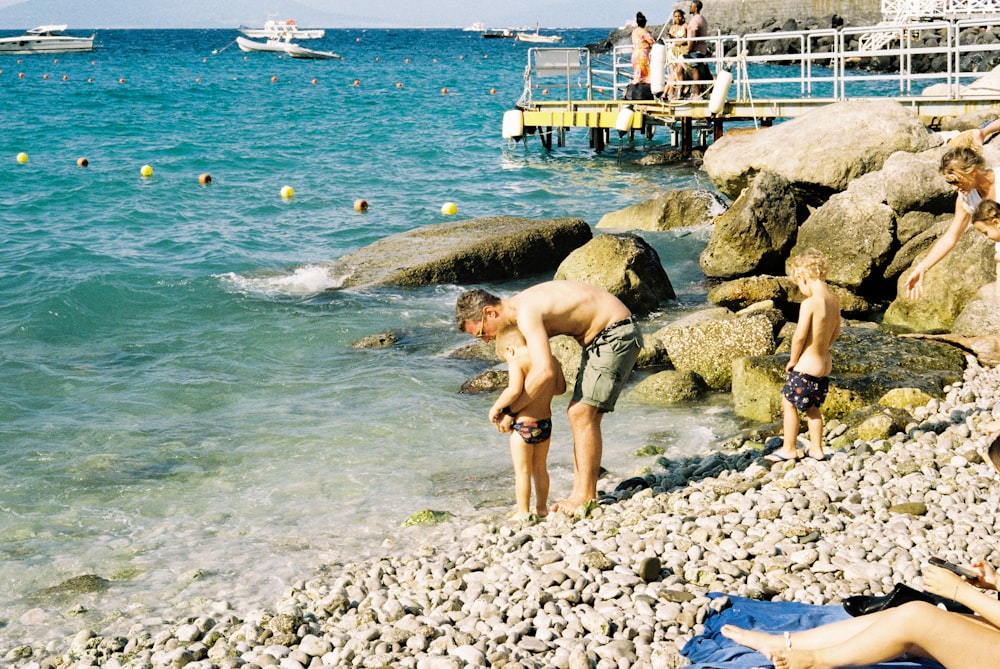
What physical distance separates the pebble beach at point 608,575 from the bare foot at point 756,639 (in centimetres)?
35

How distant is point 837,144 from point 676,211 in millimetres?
3221

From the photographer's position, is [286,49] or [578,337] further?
[286,49]

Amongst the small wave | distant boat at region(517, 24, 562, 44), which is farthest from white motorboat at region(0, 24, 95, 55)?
the small wave

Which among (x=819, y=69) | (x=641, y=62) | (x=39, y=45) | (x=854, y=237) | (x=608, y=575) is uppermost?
(x=39, y=45)

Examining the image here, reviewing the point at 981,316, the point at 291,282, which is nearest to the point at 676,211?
the point at 291,282

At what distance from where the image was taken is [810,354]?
23.3ft

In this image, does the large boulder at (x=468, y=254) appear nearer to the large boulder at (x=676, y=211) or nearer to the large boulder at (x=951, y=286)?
the large boulder at (x=676, y=211)

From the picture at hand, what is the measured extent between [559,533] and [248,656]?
6.46ft

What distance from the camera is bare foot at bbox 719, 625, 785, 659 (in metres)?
4.27

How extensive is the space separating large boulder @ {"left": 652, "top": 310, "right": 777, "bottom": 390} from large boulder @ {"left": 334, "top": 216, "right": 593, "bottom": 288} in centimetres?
434

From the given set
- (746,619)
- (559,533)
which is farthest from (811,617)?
(559,533)

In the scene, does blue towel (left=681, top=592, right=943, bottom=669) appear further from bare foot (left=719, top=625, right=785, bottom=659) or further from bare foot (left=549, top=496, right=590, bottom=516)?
bare foot (left=549, top=496, right=590, bottom=516)

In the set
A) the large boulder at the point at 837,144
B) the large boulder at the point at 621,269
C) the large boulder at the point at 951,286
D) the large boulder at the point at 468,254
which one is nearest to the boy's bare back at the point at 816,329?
the large boulder at the point at 951,286

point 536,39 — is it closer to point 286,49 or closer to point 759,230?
point 286,49
